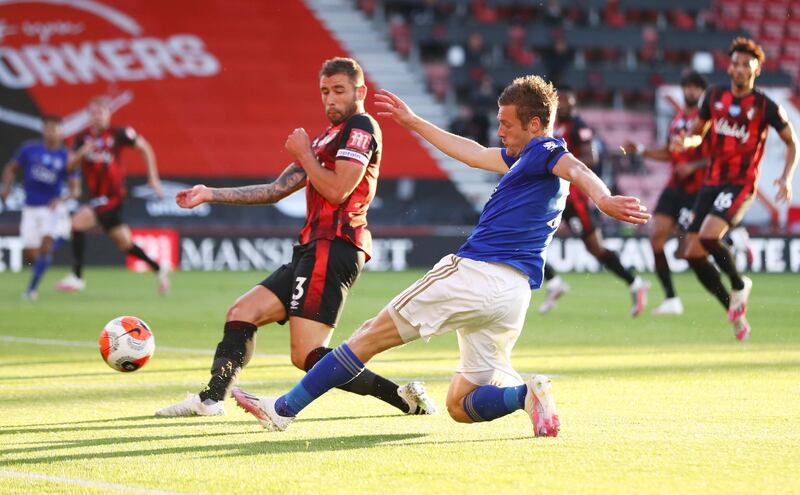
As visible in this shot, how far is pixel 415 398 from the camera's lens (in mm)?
6535

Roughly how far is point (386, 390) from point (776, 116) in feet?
19.0

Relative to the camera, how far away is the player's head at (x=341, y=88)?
6426 mm

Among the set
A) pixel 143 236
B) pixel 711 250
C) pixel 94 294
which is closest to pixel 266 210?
pixel 143 236

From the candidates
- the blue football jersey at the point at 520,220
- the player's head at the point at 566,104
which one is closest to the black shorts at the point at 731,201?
the player's head at the point at 566,104

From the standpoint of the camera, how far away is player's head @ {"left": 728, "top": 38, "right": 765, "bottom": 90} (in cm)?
1077

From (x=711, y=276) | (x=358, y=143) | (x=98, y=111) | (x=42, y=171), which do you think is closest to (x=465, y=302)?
(x=358, y=143)

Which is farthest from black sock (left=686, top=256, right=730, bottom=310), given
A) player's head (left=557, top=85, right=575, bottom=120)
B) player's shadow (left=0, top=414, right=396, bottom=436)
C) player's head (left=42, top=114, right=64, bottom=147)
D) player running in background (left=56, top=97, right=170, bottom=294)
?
player's head (left=42, top=114, right=64, bottom=147)

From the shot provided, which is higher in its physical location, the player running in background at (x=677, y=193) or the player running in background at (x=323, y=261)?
the player running in background at (x=323, y=261)

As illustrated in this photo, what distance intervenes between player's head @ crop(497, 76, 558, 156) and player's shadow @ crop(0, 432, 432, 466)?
141 centimetres

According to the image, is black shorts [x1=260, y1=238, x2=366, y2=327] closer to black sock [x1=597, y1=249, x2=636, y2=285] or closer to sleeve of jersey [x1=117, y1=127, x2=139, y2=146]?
black sock [x1=597, y1=249, x2=636, y2=285]

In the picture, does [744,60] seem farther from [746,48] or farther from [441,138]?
[441,138]

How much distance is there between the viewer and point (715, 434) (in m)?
5.84

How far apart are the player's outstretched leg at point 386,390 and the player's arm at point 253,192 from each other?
0.83 metres

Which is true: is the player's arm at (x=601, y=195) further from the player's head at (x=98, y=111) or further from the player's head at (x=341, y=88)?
the player's head at (x=98, y=111)
